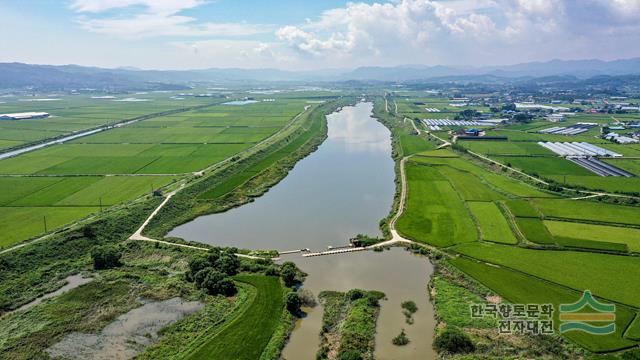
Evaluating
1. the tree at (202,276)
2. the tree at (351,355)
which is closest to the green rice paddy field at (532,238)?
the tree at (351,355)

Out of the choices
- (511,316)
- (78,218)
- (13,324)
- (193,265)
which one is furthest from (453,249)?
(78,218)

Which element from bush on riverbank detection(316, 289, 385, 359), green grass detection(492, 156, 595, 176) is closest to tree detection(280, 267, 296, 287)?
bush on riverbank detection(316, 289, 385, 359)

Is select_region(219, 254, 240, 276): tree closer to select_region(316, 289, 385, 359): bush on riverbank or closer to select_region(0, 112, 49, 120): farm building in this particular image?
select_region(316, 289, 385, 359): bush on riverbank

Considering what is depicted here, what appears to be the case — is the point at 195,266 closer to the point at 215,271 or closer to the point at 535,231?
the point at 215,271

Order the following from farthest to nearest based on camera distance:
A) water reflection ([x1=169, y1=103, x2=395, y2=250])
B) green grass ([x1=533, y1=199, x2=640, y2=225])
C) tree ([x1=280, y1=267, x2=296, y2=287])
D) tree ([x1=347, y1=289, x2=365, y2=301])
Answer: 1. green grass ([x1=533, y1=199, x2=640, y2=225])
2. water reflection ([x1=169, y1=103, x2=395, y2=250])
3. tree ([x1=280, y1=267, x2=296, y2=287])
4. tree ([x1=347, y1=289, x2=365, y2=301])

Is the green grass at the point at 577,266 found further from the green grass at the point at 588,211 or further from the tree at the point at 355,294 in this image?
the tree at the point at 355,294
